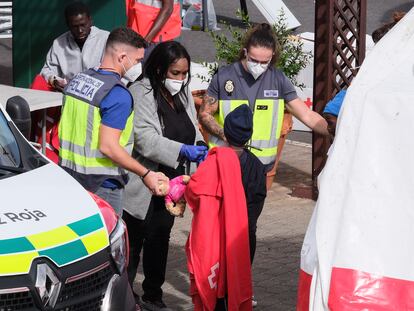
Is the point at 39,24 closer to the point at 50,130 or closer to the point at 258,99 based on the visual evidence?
the point at 50,130

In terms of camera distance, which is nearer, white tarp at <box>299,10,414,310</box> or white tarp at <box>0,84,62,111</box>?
A: white tarp at <box>299,10,414,310</box>

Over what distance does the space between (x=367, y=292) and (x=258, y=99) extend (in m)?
3.98

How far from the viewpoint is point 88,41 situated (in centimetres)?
993

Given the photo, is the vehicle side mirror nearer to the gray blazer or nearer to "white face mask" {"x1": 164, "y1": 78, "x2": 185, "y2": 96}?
the gray blazer

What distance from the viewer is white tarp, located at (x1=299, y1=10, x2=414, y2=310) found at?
3.90m

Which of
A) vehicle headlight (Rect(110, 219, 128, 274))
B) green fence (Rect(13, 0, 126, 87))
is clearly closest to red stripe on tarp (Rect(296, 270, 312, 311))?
vehicle headlight (Rect(110, 219, 128, 274))

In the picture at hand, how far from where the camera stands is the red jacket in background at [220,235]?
6332 mm

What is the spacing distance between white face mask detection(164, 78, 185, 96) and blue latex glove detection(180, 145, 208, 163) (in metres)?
0.38

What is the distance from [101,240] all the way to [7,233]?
579 mm

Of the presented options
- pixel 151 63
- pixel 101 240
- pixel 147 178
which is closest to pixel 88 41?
pixel 151 63

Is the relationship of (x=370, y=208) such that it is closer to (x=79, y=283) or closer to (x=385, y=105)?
(x=385, y=105)

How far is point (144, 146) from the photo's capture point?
280 inches

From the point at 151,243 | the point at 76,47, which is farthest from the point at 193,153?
the point at 76,47

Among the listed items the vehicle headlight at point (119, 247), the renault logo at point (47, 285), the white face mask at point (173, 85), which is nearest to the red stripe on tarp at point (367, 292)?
the renault logo at point (47, 285)
